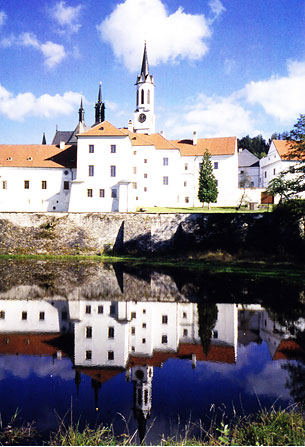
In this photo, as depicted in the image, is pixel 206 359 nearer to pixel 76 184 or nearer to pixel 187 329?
pixel 187 329

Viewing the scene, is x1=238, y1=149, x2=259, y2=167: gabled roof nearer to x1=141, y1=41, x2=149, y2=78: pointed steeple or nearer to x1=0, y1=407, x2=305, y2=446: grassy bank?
x1=141, y1=41, x2=149, y2=78: pointed steeple

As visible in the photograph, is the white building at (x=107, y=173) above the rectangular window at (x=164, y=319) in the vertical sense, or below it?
above

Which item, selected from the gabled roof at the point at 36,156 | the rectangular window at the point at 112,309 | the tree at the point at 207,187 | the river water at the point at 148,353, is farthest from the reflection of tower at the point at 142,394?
the tree at the point at 207,187

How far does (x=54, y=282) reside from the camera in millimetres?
19828

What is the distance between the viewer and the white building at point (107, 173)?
35375mm

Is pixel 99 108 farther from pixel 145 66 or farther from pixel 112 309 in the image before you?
pixel 112 309

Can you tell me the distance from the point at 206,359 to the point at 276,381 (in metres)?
1.99

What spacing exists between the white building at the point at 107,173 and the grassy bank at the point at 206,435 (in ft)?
94.1

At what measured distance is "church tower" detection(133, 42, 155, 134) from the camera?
5709cm

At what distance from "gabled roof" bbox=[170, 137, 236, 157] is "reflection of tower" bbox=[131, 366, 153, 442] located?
41556mm

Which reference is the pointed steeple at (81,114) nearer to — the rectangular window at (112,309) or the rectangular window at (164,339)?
the rectangular window at (112,309)

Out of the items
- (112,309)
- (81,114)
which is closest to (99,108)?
(81,114)

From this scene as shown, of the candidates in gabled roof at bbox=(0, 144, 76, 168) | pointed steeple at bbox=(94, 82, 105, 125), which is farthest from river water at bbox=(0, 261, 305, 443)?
pointed steeple at bbox=(94, 82, 105, 125)

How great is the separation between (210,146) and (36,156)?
22647 millimetres
